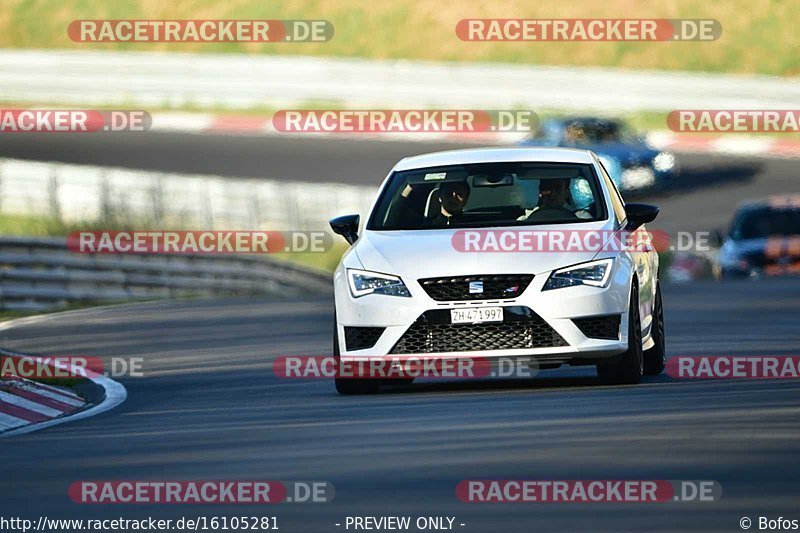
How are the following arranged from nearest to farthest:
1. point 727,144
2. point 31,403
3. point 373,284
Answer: point 373,284 < point 31,403 < point 727,144

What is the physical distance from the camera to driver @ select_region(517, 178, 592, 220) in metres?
13.6

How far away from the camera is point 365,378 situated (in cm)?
1327

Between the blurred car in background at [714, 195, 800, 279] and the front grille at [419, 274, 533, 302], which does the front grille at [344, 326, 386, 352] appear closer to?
the front grille at [419, 274, 533, 302]

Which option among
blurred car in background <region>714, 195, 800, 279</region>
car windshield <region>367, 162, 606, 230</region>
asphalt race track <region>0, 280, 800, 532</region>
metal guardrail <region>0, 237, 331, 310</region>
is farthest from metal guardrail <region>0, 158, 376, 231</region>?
car windshield <region>367, 162, 606, 230</region>

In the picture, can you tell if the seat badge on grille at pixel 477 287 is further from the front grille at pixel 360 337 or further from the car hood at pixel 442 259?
the front grille at pixel 360 337

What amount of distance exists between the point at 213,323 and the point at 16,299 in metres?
5.73

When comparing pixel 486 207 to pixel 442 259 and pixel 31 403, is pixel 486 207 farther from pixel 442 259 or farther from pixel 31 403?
pixel 31 403

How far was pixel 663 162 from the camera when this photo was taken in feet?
119

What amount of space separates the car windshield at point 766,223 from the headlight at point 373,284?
16.6 meters

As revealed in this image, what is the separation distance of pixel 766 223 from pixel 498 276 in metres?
17.1

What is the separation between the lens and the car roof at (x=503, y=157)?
13.9m

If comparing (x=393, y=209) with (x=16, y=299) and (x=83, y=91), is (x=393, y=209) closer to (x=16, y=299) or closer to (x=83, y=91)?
(x=16, y=299)

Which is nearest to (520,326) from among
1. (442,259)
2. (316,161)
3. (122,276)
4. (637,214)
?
(442,259)

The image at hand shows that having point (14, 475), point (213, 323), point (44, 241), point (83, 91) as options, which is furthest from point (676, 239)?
point (14, 475)
